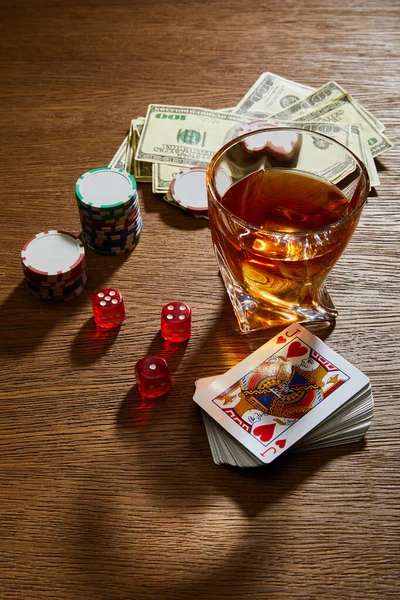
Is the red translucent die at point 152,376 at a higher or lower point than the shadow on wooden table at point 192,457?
higher

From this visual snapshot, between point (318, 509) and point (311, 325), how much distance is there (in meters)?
0.32

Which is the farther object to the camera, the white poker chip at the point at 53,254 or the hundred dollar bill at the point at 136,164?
the hundred dollar bill at the point at 136,164

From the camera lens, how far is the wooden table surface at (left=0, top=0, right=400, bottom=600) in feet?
2.99

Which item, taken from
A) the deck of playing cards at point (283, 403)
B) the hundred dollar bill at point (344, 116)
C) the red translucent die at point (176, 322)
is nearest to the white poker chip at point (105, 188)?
the red translucent die at point (176, 322)

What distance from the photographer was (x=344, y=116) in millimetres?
1540

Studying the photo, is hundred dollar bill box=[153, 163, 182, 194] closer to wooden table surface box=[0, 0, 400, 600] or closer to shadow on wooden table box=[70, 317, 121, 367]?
wooden table surface box=[0, 0, 400, 600]

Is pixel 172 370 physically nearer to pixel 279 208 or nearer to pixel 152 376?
pixel 152 376

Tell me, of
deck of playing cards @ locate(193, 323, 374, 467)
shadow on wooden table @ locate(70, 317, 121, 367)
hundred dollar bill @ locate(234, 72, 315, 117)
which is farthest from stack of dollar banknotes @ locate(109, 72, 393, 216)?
deck of playing cards @ locate(193, 323, 374, 467)

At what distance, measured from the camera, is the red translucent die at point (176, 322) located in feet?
3.70

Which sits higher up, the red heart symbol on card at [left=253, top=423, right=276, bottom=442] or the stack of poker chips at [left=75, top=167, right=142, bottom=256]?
the stack of poker chips at [left=75, top=167, right=142, bottom=256]

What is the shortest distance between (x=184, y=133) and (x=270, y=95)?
0.22 m

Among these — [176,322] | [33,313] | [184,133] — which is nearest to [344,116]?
[184,133]

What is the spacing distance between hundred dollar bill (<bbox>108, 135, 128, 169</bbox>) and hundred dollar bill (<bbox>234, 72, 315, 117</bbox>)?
0.26 metres

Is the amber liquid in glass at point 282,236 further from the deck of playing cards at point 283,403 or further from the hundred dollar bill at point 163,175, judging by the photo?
the hundred dollar bill at point 163,175
